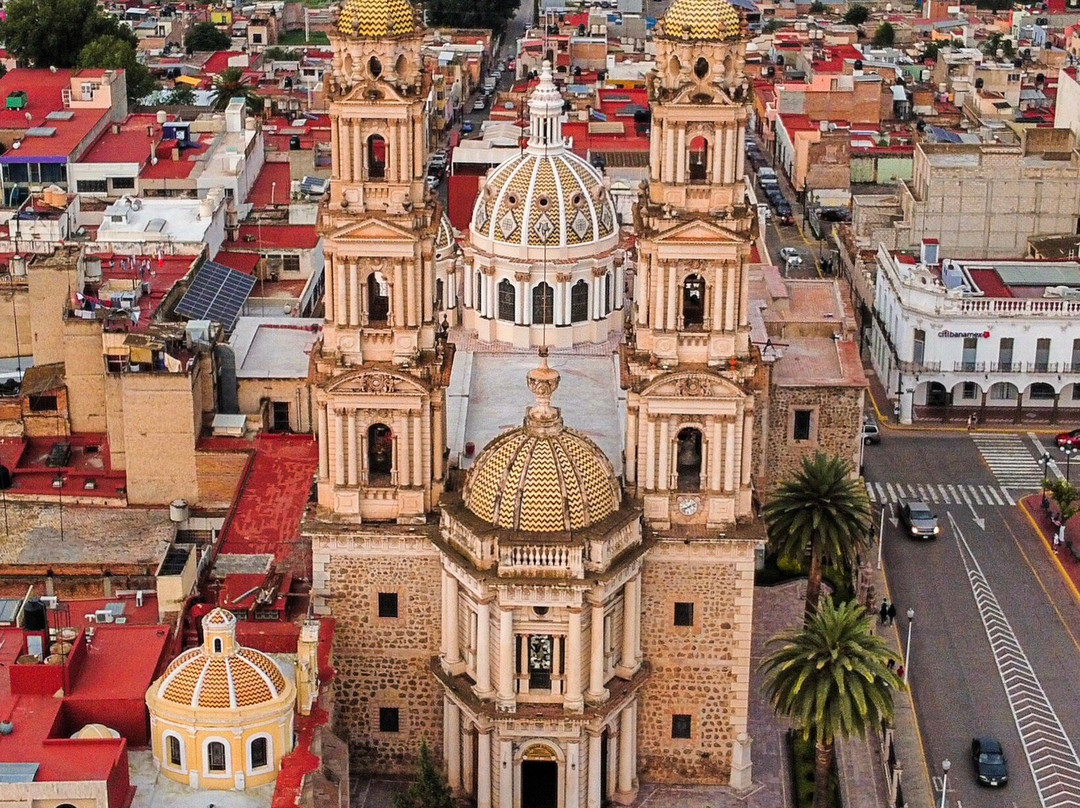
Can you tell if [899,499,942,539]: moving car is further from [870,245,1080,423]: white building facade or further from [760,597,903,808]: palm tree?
[760,597,903,808]: palm tree

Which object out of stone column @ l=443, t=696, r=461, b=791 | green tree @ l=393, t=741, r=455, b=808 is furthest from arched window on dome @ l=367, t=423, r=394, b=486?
green tree @ l=393, t=741, r=455, b=808

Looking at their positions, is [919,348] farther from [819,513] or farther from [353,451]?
[353,451]

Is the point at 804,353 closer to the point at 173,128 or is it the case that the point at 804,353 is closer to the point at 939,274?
the point at 939,274

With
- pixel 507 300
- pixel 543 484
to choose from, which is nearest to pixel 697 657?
pixel 543 484

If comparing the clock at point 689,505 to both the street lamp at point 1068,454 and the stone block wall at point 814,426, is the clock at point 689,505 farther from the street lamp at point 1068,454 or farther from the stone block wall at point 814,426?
the street lamp at point 1068,454

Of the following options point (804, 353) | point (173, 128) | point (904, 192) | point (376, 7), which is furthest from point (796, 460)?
point (173, 128)

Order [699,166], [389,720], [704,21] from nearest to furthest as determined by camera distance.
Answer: [704,21] < [699,166] < [389,720]
